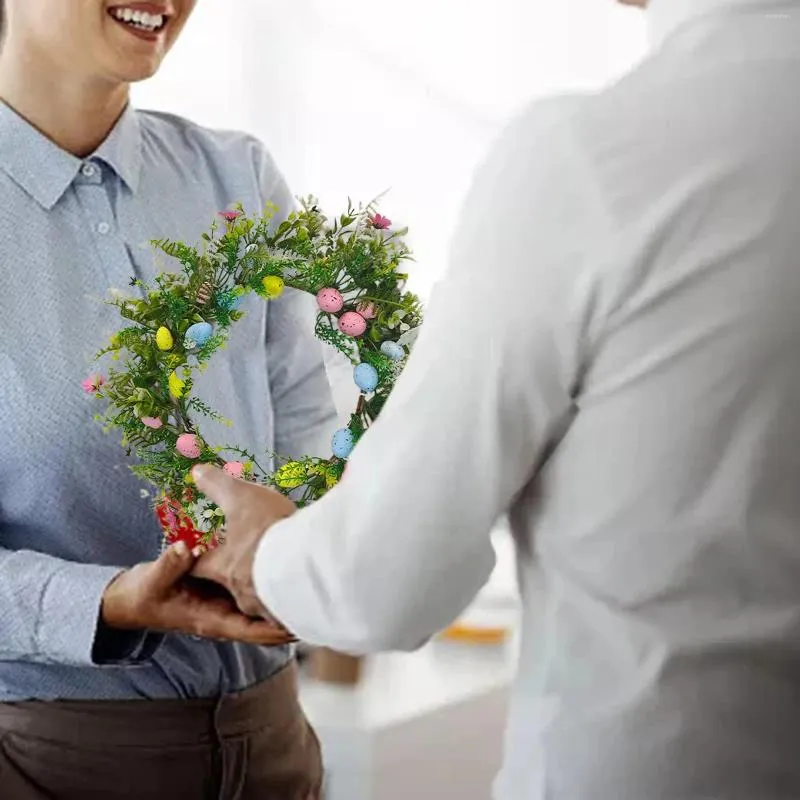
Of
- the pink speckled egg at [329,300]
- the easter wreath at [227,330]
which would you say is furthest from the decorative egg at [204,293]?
the pink speckled egg at [329,300]

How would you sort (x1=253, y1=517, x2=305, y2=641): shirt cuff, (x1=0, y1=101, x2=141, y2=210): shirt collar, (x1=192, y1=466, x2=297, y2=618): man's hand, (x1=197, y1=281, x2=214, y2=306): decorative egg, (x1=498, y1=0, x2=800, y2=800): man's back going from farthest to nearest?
(x1=0, y1=101, x2=141, y2=210): shirt collar → (x1=197, y1=281, x2=214, y2=306): decorative egg → (x1=192, y1=466, x2=297, y2=618): man's hand → (x1=253, y1=517, x2=305, y2=641): shirt cuff → (x1=498, y1=0, x2=800, y2=800): man's back

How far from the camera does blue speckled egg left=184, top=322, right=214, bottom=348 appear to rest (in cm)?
126

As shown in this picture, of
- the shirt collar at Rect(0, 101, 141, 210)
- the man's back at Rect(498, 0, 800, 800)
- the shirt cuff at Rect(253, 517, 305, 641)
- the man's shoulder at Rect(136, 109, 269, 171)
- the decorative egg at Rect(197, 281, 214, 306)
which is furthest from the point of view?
the man's shoulder at Rect(136, 109, 269, 171)

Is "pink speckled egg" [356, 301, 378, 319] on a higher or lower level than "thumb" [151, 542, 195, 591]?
higher

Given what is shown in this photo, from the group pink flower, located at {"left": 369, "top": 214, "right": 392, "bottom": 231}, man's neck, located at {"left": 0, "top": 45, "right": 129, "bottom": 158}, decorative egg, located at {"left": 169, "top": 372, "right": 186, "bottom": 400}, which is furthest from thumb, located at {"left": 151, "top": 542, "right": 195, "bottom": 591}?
man's neck, located at {"left": 0, "top": 45, "right": 129, "bottom": 158}

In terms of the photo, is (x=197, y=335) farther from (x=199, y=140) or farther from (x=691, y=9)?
(x=691, y=9)

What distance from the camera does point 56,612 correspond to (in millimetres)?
1303

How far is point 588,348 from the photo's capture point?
3.03 ft

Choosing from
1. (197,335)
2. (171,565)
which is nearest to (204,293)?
(197,335)

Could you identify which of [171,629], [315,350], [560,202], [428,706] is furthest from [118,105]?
[428,706]

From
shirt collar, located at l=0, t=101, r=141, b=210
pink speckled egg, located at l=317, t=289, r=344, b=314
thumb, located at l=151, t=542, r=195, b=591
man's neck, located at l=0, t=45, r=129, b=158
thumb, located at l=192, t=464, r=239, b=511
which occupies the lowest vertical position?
thumb, located at l=151, t=542, r=195, b=591

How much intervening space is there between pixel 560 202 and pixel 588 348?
105 millimetres

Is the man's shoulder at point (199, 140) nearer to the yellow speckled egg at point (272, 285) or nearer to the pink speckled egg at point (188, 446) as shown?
the yellow speckled egg at point (272, 285)

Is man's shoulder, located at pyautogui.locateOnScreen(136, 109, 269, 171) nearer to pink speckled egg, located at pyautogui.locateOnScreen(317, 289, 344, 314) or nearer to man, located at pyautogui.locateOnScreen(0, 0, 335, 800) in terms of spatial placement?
man, located at pyautogui.locateOnScreen(0, 0, 335, 800)
